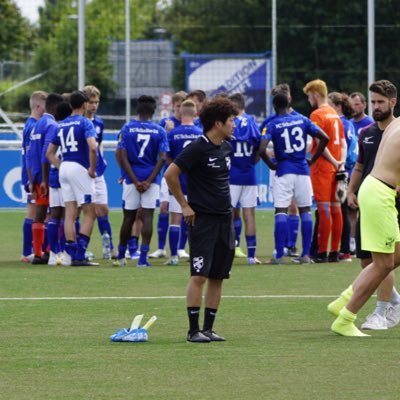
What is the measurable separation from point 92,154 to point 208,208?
6336 mm

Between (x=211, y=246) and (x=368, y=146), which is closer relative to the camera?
(x=211, y=246)

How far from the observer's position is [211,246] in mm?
10828

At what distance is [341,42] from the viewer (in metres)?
64.9

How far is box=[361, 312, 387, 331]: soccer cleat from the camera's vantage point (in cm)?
1152


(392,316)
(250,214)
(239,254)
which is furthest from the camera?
(239,254)

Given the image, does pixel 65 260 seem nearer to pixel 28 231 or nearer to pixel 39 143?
pixel 28 231

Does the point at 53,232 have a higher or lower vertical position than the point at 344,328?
lower

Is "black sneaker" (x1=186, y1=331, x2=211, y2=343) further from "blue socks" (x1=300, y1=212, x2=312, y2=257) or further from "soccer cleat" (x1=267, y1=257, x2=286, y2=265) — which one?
"soccer cleat" (x1=267, y1=257, x2=286, y2=265)

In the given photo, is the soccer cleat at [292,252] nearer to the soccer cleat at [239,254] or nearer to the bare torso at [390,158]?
the soccer cleat at [239,254]

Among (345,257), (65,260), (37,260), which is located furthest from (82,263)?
(345,257)

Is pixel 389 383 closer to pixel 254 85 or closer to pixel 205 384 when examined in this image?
pixel 205 384

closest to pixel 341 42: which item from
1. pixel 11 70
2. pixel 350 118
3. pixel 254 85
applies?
pixel 254 85

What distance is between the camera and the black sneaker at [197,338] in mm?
10758

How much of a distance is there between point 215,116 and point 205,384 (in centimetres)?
262
